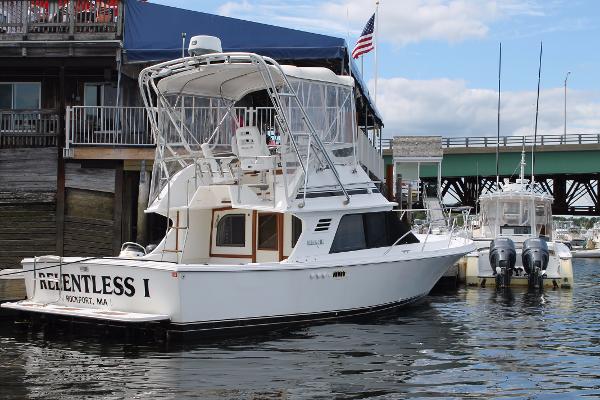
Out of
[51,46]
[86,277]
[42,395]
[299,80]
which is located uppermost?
[51,46]

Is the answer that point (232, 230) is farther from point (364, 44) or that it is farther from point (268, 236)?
point (364, 44)

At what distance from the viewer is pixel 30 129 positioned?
20969mm

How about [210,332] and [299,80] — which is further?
[299,80]

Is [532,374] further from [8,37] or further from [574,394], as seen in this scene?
[8,37]

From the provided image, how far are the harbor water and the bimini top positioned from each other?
4.52m

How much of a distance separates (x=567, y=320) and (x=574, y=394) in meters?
6.82

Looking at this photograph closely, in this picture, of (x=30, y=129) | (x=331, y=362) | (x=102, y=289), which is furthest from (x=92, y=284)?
(x=30, y=129)

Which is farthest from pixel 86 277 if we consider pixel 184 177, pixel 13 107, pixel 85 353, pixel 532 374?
pixel 13 107

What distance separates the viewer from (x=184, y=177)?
50.3ft

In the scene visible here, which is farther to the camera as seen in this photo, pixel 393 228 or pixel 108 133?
pixel 108 133

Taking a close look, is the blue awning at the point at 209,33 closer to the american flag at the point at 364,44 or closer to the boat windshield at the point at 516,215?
the american flag at the point at 364,44

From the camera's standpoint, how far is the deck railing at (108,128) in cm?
2002

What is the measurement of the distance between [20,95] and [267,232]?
10579mm

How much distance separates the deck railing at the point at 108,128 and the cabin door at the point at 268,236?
563 centimetres
